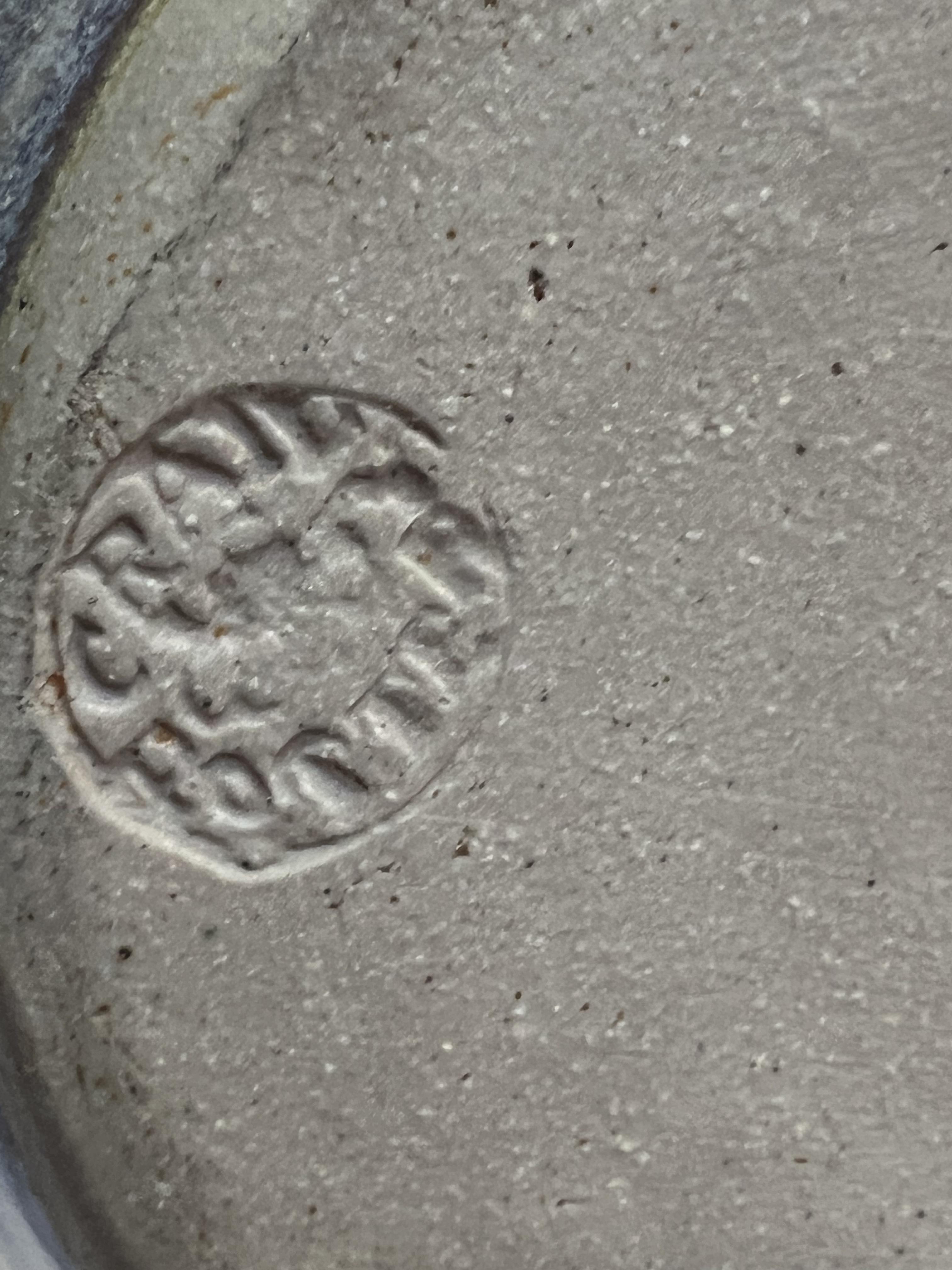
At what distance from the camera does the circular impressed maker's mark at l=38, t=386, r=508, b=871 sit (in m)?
1.15

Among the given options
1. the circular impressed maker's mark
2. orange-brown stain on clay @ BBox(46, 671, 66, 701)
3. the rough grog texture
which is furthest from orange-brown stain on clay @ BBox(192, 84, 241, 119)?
orange-brown stain on clay @ BBox(46, 671, 66, 701)

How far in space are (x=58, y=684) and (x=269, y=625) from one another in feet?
0.85

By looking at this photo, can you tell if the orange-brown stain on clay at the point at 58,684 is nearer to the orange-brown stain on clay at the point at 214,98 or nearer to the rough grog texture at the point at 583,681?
the rough grog texture at the point at 583,681

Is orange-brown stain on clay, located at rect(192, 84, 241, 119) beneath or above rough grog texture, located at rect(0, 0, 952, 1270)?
above

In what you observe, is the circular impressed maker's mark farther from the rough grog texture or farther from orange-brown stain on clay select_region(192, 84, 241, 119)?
orange-brown stain on clay select_region(192, 84, 241, 119)

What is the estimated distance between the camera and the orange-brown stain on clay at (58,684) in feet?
3.90

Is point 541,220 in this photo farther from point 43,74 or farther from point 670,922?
point 670,922

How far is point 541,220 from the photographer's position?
1.12 meters

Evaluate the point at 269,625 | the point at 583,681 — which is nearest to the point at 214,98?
the point at 269,625

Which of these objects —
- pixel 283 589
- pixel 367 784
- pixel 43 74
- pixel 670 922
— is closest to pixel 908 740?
pixel 670 922

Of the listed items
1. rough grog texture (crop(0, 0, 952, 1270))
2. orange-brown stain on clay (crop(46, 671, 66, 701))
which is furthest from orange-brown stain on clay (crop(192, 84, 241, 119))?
orange-brown stain on clay (crop(46, 671, 66, 701))

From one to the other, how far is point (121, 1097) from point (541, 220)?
1132 mm

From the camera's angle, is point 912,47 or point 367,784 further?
point 367,784

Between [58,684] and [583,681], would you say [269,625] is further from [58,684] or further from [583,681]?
[583,681]
